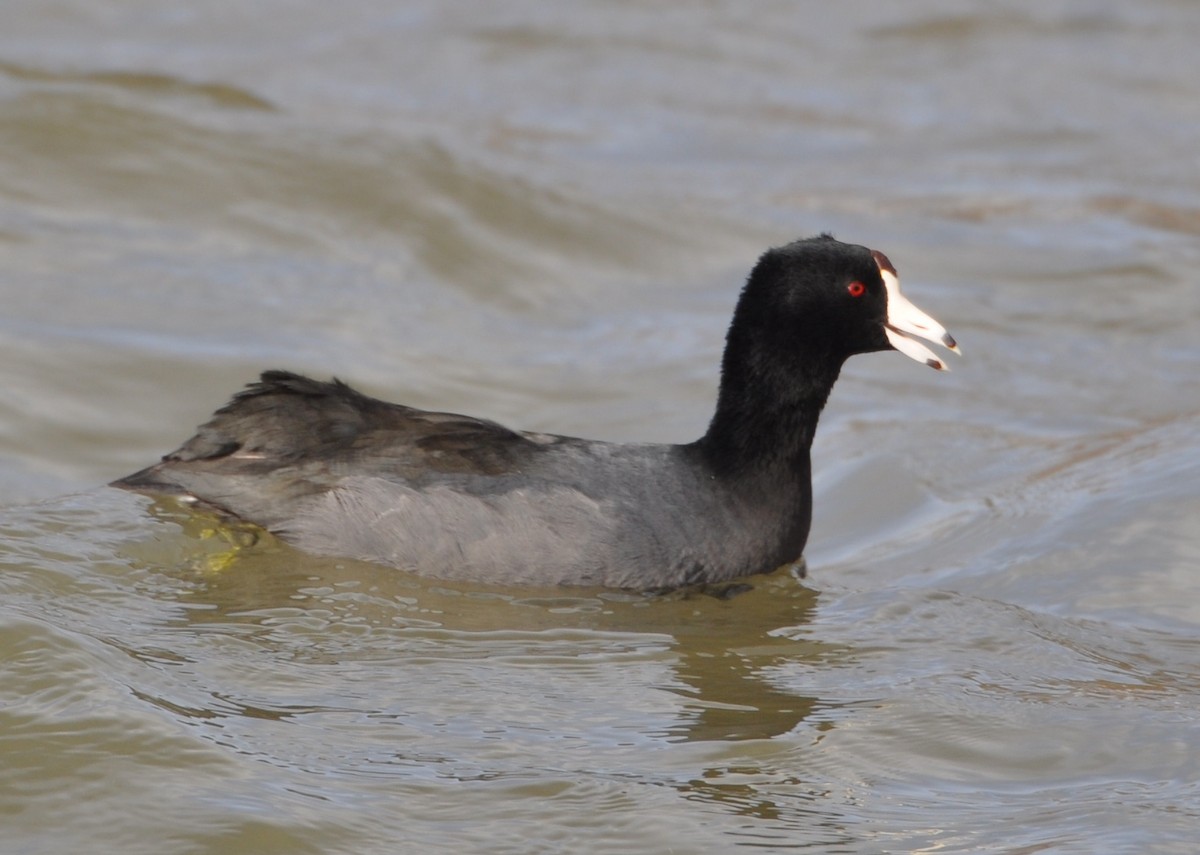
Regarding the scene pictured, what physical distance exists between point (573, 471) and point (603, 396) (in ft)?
8.57

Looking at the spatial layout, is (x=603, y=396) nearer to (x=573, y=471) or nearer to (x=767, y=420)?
(x=767, y=420)

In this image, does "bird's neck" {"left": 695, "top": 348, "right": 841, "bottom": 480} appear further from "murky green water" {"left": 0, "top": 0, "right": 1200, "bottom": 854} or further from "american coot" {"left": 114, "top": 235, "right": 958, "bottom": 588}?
"murky green water" {"left": 0, "top": 0, "right": 1200, "bottom": 854}

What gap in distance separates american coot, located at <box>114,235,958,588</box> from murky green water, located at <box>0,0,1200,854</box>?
0.14m

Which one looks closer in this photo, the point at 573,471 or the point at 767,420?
the point at 573,471

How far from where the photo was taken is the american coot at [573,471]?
226 inches

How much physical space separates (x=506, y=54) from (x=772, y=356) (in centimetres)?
879

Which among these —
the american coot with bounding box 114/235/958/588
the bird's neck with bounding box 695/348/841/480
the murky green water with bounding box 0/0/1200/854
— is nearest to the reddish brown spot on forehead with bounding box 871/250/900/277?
the american coot with bounding box 114/235/958/588

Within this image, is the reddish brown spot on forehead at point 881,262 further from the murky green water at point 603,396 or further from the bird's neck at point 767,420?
the murky green water at point 603,396

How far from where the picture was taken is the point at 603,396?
8.48m

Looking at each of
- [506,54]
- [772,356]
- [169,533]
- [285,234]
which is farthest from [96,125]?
[772,356]

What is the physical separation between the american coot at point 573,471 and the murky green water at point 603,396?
0.14m

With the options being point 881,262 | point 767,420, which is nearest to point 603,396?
point 767,420

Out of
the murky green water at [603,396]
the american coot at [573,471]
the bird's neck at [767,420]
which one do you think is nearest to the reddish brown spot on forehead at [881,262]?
the american coot at [573,471]

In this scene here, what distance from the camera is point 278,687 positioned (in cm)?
493
